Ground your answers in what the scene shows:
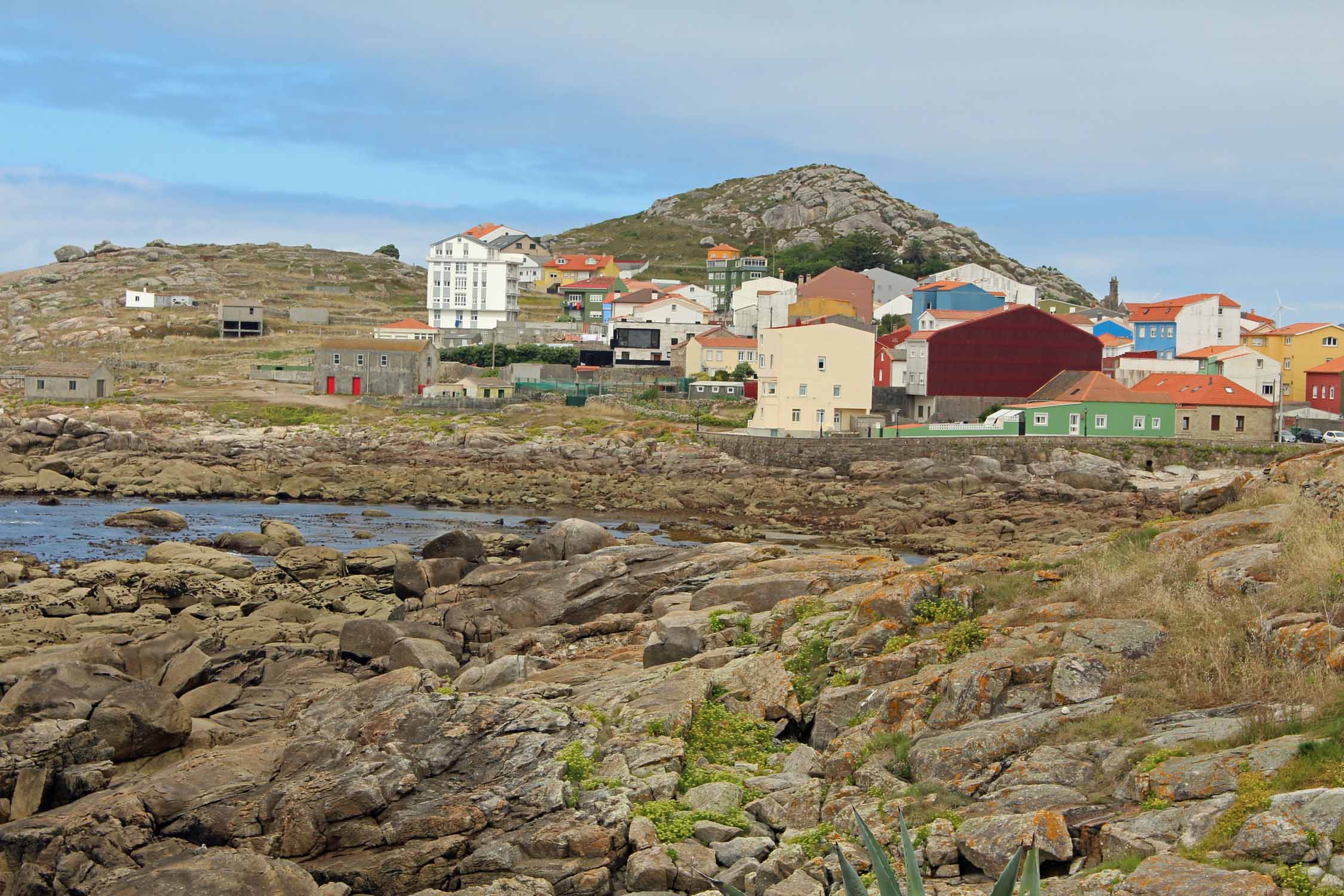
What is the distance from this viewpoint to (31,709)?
17.0 m

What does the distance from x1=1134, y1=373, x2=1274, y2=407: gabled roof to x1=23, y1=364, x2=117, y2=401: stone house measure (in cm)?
5853

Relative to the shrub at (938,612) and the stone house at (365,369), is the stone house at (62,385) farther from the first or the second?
the shrub at (938,612)

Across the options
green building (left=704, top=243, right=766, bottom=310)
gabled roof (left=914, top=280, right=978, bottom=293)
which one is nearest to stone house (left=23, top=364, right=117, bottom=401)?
gabled roof (left=914, top=280, right=978, bottom=293)

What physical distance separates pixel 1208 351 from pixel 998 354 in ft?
62.3

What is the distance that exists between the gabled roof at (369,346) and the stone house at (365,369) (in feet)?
0.12

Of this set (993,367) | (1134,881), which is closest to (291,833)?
(1134,881)

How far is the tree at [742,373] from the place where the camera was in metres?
77.4

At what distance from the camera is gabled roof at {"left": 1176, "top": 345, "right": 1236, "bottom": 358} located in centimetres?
7401

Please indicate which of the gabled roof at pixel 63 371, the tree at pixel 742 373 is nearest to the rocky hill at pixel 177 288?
the gabled roof at pixel 63 371

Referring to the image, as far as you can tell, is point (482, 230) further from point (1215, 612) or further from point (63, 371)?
point (1215, 612)

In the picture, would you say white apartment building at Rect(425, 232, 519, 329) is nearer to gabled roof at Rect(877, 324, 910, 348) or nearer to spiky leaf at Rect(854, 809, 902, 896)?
gabled roof at Rect(877, 324, 910, 348)

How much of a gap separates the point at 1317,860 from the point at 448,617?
59.2ft

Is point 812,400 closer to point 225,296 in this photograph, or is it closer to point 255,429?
point 255,429

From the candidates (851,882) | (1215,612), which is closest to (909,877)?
(851,882)
